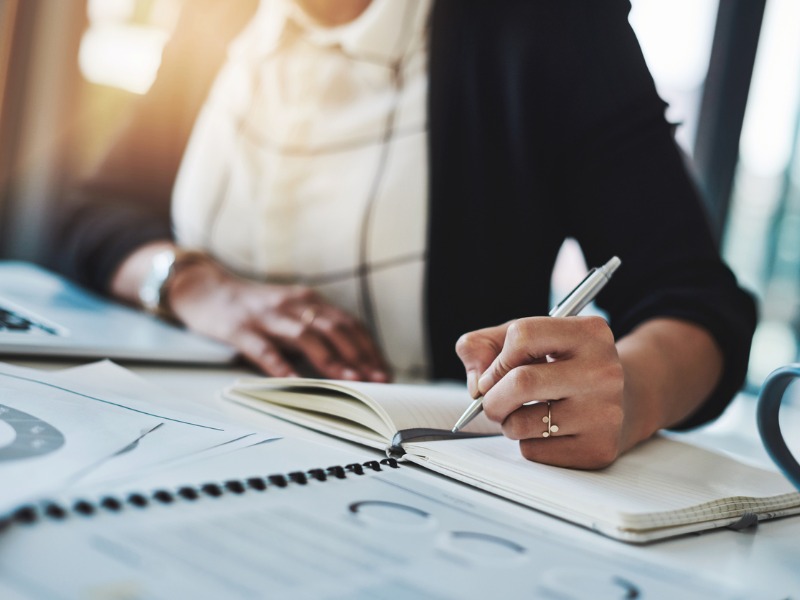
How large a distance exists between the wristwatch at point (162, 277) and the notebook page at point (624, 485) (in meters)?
0.52

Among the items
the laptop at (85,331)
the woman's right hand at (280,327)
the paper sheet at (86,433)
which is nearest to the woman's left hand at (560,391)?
the paper sheet at (86,433)

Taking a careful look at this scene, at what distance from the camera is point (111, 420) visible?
0.43m

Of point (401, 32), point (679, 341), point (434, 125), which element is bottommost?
point (679, 341)

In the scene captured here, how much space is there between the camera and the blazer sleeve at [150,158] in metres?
1.03

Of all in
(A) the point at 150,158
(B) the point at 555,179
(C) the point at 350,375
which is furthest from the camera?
(A) the point at 150,158

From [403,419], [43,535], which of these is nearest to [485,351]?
[403,419]

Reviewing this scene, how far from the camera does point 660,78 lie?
166 cm

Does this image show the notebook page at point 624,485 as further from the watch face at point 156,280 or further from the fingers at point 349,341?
the watch face at point 156,280

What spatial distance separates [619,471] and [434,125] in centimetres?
50

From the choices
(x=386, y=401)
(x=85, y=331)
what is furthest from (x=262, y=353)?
(x=386, y=401)

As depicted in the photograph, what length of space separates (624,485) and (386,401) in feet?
0.53

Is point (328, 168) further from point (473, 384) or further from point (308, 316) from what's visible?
point (473, 384)

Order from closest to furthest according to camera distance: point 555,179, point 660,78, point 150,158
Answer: point 555,179 < point 150,158 < point 660,78

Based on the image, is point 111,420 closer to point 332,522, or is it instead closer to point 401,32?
point 332,522
